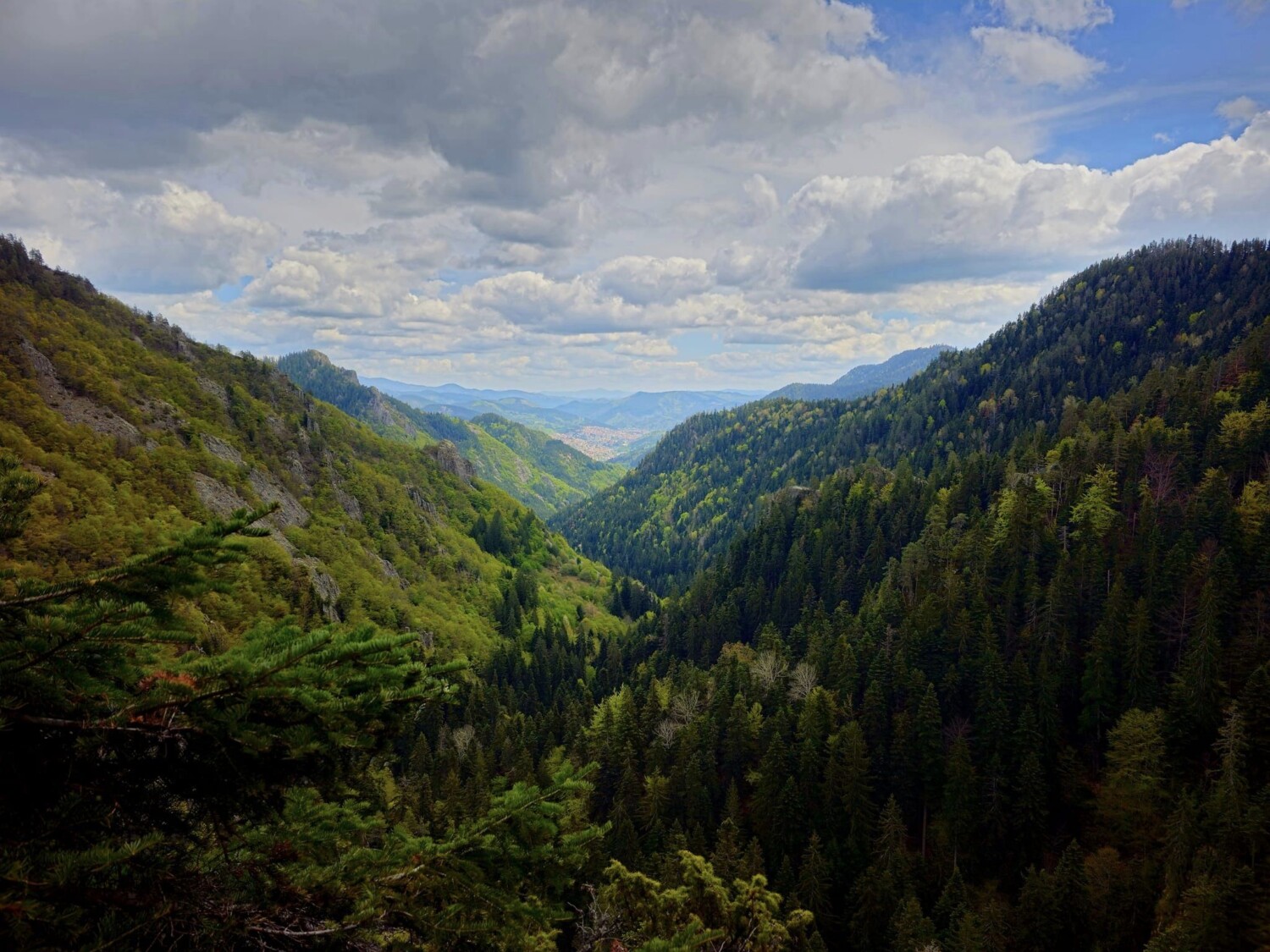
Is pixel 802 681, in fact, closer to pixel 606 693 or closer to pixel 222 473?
pixel 606 693

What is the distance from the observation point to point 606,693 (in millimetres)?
104312

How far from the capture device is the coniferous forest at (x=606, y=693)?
19.7 ft

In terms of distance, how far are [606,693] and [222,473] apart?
77.4m

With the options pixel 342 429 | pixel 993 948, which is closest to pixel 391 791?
pixel 993 948

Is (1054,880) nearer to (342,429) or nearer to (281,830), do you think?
(281,830)

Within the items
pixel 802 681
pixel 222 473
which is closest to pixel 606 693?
pixel 802 681

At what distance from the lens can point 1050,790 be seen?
173 feet

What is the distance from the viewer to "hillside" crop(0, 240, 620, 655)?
3243 inches

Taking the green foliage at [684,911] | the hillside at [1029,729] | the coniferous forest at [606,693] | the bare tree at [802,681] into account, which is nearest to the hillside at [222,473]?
the coniferous forest at [606,693]

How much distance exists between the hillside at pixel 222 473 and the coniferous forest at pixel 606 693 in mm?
848

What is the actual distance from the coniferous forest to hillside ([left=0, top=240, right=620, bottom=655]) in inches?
33.4

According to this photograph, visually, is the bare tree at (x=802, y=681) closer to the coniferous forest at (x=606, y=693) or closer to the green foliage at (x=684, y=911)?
the coniferous forest at (x=606, y=693)

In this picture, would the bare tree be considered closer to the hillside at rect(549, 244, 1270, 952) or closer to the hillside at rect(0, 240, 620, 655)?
the hillside at rect(549, 244, 1270, 952)

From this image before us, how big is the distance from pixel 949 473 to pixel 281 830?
134 m
